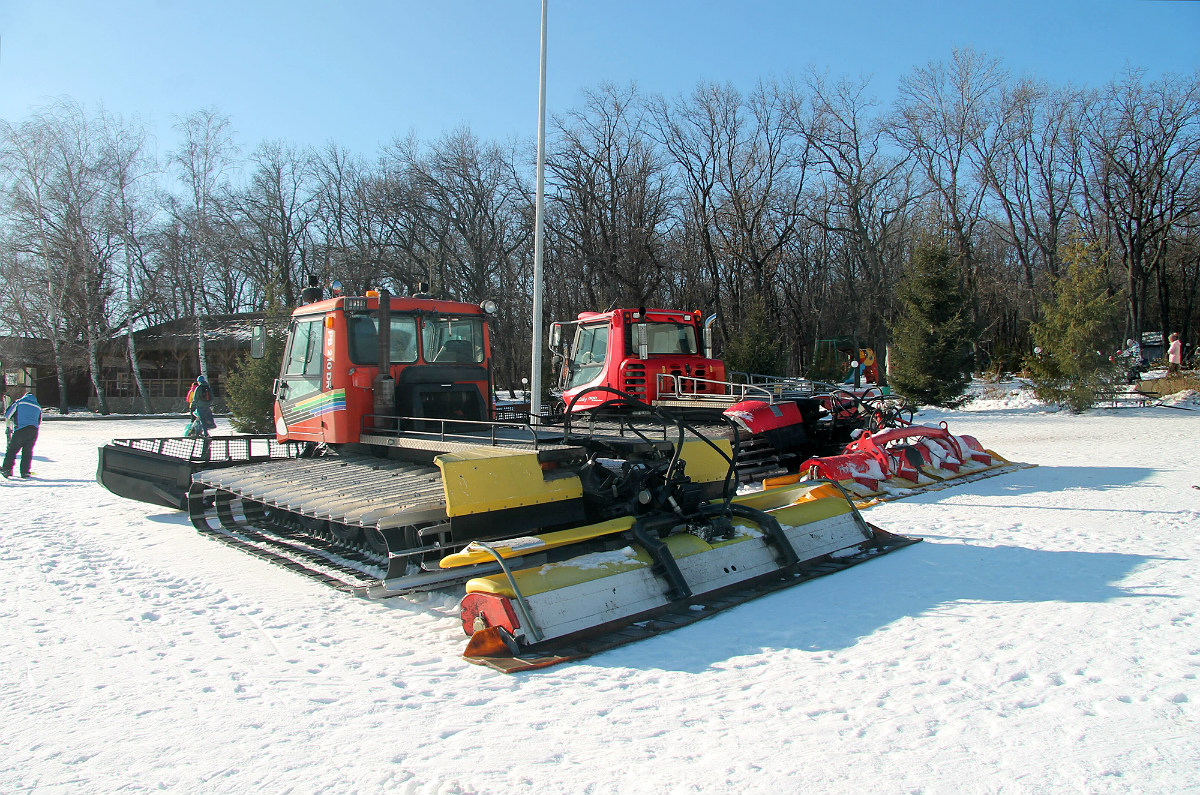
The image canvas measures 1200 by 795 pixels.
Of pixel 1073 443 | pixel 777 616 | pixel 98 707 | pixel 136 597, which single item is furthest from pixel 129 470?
pixel 1073 443

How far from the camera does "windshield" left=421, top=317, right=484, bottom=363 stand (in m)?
7.64

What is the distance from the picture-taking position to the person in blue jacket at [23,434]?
12117 mm

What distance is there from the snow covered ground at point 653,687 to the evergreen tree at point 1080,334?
14.7 meters

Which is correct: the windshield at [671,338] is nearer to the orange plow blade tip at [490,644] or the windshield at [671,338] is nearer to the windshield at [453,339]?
the windshield at [453,339]

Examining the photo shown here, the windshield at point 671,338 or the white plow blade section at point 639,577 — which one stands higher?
the windshield at point 671,338

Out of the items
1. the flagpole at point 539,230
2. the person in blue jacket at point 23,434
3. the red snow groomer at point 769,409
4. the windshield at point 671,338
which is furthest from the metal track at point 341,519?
the flagpole at point 539,230

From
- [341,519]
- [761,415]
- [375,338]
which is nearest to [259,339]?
[375,338]

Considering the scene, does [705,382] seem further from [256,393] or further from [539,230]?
[256,393]

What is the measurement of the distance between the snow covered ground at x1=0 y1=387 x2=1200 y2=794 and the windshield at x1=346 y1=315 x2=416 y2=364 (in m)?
2.17

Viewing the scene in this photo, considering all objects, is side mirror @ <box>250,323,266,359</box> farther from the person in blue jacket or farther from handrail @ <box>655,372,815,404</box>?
the person in blue jacket

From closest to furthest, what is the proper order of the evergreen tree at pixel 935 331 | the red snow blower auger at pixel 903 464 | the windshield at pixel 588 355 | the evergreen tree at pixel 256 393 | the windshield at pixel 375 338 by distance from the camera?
1. the windshield at pixel 375 338
2. the red snow blower auger at pixel 903 464
3. the windshield at pixel 588 355
4. the evergreen tree at pixel 256 393
5. the evergreen tree at pixel 935 331

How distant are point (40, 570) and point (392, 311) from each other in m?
3.75

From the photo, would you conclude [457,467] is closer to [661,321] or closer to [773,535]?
[773,535]

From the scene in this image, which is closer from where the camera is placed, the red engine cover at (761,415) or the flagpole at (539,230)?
the red engine cover at (761,415)
